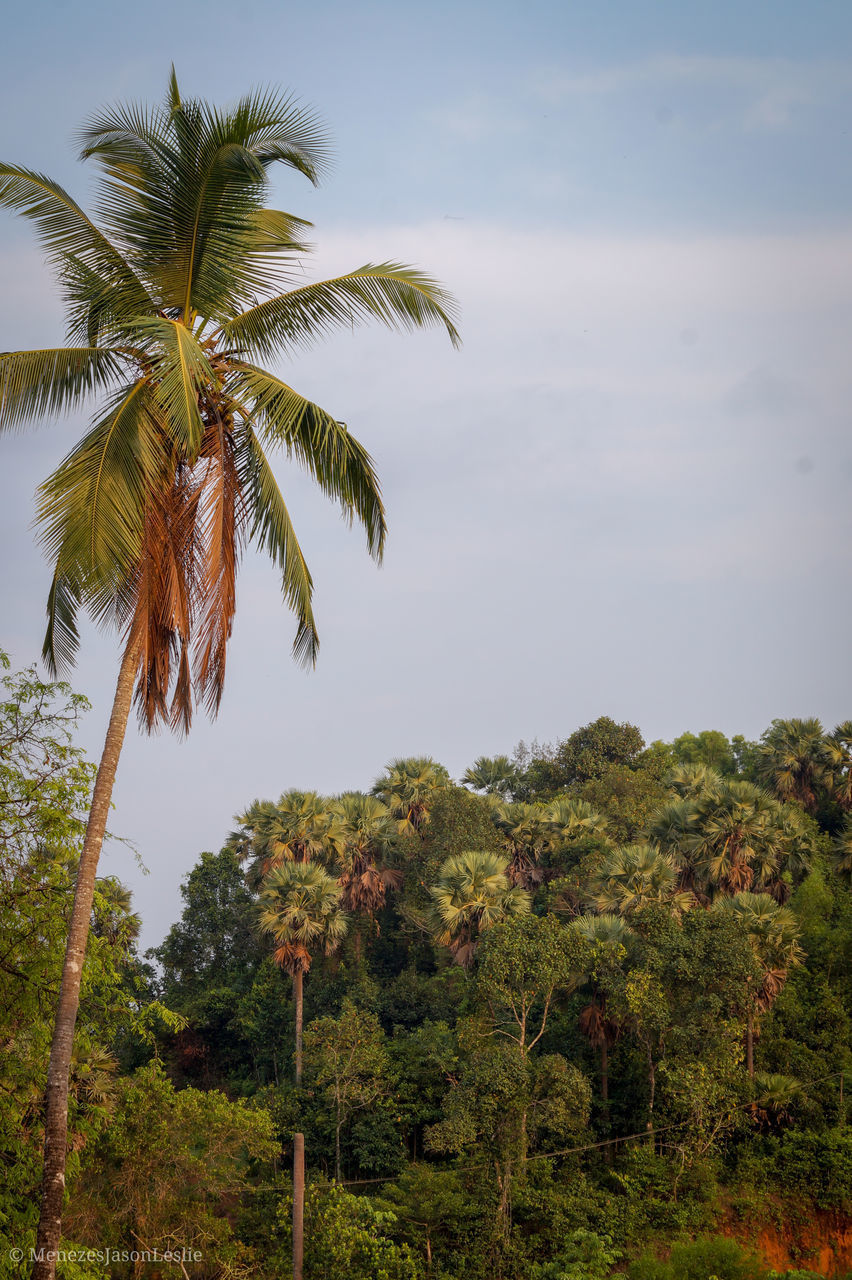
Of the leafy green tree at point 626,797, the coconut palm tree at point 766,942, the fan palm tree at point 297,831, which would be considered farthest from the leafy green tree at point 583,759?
the coconut palm tree at point 766,942

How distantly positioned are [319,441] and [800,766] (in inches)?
1556

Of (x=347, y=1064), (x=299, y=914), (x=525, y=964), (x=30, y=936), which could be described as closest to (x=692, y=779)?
(x=299, y=914)

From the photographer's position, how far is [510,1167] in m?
23.2

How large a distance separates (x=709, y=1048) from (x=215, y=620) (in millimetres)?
19917

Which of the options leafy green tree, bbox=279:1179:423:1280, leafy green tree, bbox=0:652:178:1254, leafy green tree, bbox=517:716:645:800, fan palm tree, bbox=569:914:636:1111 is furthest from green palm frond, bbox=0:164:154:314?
leafy green tree, bbox=517:716:645:800

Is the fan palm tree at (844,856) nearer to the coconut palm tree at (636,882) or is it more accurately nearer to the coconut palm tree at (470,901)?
the coconut palm tree at (636,882)

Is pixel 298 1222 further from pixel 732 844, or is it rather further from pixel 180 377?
pixel 732 844

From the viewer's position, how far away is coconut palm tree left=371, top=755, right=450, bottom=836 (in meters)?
46.6

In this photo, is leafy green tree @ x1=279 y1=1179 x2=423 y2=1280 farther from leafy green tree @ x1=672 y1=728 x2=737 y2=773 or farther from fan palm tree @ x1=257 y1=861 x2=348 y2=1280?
leafy green tree @ x1=672 y1=728 x2=737 y2=773

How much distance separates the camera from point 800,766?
44844 millimetres

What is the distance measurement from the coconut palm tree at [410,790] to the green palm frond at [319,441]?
3616 centimetres

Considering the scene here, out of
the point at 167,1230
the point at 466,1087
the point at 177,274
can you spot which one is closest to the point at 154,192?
the point at 177,274

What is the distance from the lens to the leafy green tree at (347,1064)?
94.4 feet

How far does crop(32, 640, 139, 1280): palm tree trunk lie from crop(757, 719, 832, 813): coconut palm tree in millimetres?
39205
